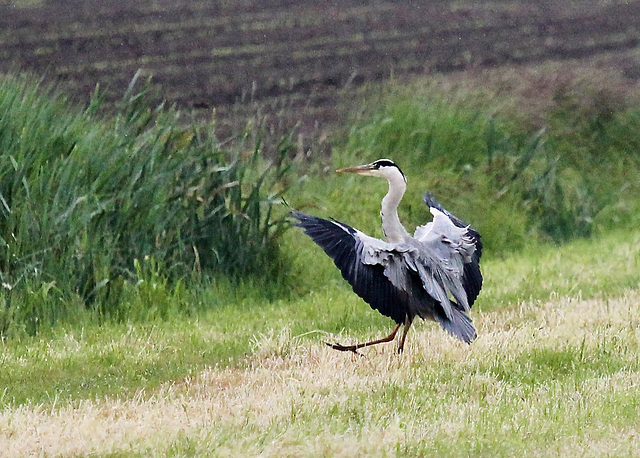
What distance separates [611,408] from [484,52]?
12.8 meters

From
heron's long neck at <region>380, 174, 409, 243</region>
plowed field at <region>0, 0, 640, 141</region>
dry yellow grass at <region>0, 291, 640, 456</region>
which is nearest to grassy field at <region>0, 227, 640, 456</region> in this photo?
dry yellow grass at <region>0, 291, 640, 456</region>

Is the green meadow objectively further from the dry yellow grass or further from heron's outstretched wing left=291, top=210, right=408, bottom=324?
heron's outstretched wing left=291, top=210, right=408, bottom=324

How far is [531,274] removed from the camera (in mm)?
9562

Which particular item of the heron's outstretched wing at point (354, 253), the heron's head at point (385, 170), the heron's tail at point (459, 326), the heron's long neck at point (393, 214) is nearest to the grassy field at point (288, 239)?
the heron's tail at point (459, 326)

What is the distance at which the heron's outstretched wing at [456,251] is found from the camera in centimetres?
666

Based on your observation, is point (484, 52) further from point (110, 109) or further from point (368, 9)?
point (110, 109)

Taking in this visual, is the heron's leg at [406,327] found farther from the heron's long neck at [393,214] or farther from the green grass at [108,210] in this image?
the green grass at [108,210]

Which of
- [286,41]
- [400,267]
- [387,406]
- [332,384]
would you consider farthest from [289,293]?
[286,41]

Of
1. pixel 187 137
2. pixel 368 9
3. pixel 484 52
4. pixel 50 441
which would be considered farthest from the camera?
pixel 368 9

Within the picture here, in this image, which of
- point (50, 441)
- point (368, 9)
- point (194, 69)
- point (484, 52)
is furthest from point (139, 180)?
point (368, 9)

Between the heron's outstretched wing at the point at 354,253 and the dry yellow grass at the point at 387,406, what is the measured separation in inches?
17.6

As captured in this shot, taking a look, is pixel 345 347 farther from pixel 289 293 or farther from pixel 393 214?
pixel 289 293

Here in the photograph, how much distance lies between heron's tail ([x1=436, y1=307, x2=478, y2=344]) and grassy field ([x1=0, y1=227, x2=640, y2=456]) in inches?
7.1

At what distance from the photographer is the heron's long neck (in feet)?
21.8
